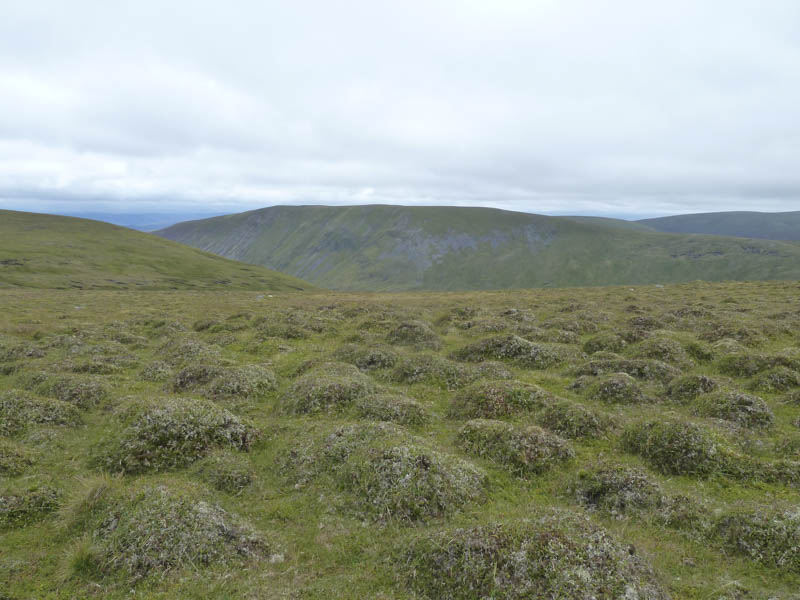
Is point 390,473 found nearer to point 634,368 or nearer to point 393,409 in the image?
point 393,409

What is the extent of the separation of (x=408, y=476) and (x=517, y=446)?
13.6 ft

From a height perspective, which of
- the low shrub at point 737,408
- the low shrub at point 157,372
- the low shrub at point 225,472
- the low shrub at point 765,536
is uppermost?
the low shrub at point 737,408

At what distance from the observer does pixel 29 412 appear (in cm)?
1597

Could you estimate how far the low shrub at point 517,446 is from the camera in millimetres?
12734

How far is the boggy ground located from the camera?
840 cm

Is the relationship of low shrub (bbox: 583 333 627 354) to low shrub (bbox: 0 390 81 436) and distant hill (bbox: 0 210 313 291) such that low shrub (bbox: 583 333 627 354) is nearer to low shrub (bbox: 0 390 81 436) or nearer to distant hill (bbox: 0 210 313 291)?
low shrub (bbox: 0 390 81 436)

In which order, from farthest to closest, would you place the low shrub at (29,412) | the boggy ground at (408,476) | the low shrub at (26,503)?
the low shrub at (29,412), the low shrub at (26,503), the boggy ground at (408,476)

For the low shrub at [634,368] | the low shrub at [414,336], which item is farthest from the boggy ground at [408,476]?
the low shrub at [414,336]

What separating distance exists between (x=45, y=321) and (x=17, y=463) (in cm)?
3692

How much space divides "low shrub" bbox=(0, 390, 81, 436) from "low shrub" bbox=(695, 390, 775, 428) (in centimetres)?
2537

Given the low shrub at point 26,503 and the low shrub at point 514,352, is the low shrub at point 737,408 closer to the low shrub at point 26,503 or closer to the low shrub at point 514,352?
the low shrub at point 514,352

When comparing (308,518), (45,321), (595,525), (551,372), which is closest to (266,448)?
(308,518)

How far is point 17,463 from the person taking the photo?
12.6 meters

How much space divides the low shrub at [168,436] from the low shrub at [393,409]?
442 cm
